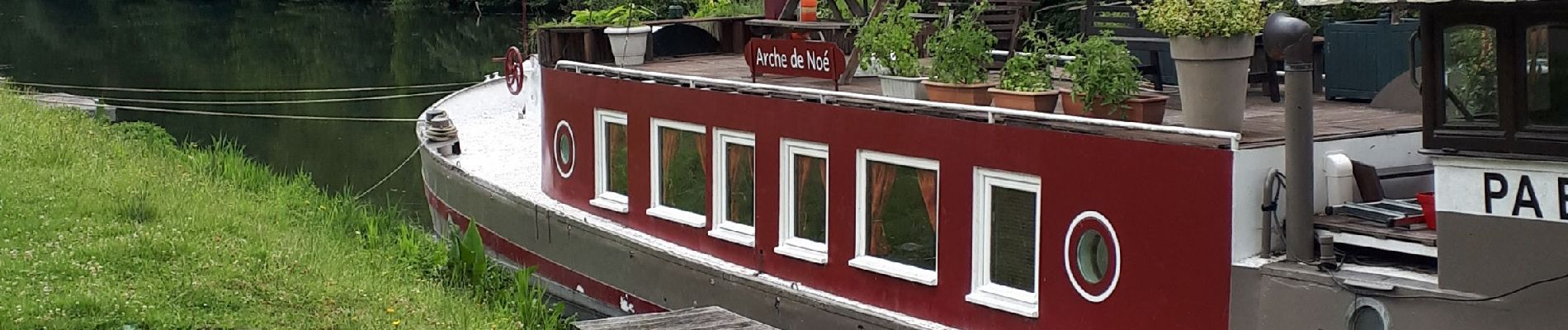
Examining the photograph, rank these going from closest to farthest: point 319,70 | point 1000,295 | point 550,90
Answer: point 1000,295 < point 550,90 < point 319,70

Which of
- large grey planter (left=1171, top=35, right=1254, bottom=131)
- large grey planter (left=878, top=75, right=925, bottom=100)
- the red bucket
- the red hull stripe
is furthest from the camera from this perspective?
the red hull stripe

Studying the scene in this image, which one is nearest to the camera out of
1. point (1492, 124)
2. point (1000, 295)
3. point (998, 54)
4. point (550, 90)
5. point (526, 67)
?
point (1492, 124)

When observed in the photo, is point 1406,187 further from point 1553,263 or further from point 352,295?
point 352,295

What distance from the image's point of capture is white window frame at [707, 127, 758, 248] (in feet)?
34.1

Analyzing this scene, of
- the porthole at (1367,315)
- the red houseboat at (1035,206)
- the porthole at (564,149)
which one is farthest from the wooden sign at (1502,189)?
the porthole at (564,149)

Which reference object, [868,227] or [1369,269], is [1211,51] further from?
[868,227]

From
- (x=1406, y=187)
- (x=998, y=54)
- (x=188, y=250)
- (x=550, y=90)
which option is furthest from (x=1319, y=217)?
(x=550, y=90)

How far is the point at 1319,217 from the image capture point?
7.11 metres

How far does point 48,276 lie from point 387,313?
1.61 metres

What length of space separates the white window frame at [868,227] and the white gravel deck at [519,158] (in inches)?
8.4

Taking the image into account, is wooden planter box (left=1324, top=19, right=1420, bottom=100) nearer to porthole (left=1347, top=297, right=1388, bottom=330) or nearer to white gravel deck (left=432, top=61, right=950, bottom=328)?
white gravel deck (left=432, top=61, right=950, bottom=328)

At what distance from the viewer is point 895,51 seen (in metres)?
9.62

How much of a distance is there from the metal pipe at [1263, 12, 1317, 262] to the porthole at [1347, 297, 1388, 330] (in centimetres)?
31

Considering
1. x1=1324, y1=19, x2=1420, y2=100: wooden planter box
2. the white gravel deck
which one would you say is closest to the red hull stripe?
the white gravel deck
